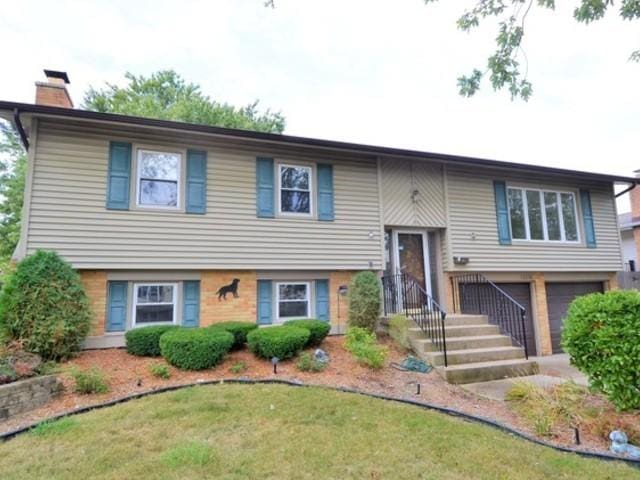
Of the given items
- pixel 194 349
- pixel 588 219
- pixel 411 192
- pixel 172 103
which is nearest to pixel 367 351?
pixel 194 349

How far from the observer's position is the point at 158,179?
299 inches

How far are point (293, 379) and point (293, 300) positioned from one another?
293 centimetres

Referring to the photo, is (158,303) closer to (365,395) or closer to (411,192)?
(365,395)

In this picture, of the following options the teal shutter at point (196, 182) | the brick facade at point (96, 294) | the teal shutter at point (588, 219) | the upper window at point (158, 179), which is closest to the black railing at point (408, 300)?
the teal shutter at point (196, 182)

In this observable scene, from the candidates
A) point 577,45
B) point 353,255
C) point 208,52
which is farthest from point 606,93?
point 208,52

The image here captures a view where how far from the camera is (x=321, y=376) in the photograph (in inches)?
230

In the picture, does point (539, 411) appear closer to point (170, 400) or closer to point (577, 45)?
point (170, 400)

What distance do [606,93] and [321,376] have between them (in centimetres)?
1280

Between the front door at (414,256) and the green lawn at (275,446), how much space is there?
207 inches

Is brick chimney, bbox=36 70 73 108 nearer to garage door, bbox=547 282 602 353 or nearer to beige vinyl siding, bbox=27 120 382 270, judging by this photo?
beige vinyl siding, bbox=27 120 382 270

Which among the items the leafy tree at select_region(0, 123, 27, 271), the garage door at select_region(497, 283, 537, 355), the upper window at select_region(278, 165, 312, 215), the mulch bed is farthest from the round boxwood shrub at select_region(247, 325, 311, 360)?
the leafy tree at select_region(0, 123, 27, 271)

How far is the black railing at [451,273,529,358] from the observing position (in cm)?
964

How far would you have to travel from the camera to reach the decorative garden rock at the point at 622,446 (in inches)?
152

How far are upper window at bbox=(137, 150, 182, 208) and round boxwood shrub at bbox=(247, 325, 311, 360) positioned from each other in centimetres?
330
